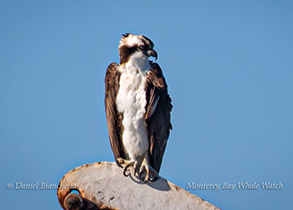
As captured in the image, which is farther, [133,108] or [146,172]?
[133,108]

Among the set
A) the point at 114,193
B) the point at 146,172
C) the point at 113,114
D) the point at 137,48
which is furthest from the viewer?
the point at 137,48

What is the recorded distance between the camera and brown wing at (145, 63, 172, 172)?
305 inches

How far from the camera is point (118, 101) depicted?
7.89m

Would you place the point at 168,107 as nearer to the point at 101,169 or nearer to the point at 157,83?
the point at 157,83

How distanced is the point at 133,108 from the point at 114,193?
2.15 metres

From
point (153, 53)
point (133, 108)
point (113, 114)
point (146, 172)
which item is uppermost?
point (153, 53)

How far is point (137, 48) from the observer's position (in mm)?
8008

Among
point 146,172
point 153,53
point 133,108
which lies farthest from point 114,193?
point 153,53

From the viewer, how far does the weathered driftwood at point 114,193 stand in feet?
18.7

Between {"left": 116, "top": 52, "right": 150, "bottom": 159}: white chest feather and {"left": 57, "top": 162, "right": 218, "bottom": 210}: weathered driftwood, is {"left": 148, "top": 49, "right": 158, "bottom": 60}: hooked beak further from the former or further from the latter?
{"left": 57, "top": 162, "right": 218, "bottom": 210}: weathered driftwood

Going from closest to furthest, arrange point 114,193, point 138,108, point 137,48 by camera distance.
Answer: point 114,193, point 138,108, point 137,48

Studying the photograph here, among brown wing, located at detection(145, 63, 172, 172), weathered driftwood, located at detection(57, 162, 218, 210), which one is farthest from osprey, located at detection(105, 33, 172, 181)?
weathered driftwood, located at detection(57, 162, 218, 210)

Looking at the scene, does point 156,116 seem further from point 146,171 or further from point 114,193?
point 114,193

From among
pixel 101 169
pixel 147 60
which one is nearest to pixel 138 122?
pixel 147 60
